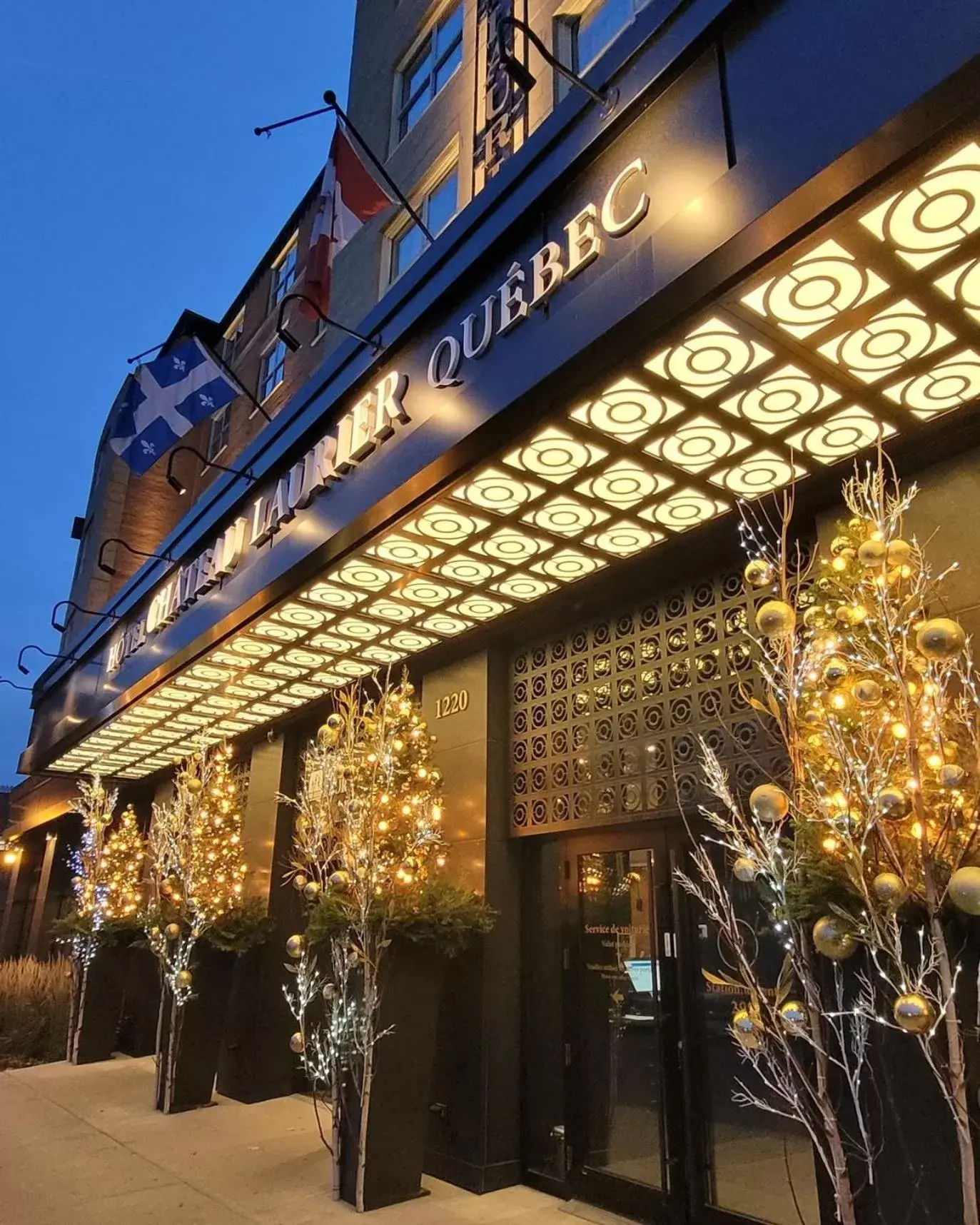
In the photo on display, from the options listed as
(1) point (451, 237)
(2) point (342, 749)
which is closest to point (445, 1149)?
(2) point (342, 749)

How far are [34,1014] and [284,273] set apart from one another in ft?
48.3

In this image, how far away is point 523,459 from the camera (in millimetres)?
5414

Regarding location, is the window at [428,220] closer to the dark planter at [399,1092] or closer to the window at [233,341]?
the window at [233,341]

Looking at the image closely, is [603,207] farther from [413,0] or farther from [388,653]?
[413,0]

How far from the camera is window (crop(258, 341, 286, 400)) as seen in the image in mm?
16594

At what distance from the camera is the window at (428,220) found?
36.6 ft

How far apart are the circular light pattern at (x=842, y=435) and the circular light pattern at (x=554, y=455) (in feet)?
4.18

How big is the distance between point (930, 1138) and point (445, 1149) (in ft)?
15.3

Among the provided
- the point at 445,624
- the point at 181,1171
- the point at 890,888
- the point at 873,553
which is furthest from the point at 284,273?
the point at 890,888

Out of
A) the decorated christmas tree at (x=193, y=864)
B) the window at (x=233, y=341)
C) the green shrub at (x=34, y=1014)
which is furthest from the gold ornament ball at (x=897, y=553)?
the window at (x=233, y=341)

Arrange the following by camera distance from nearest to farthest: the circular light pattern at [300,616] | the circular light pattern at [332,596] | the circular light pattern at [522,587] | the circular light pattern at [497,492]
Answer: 1. the circular light pattern at [497,492]
2. the circular light pattern at [522,587]
3. the circular light pattern at [332,596]
4. the circular light pattern at [300,616]

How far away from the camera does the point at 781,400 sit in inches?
187

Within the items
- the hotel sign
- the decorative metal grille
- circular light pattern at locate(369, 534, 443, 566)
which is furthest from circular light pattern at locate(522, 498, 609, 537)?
the decorative metal grille

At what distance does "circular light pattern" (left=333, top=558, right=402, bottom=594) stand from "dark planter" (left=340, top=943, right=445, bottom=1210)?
10.4 ft
